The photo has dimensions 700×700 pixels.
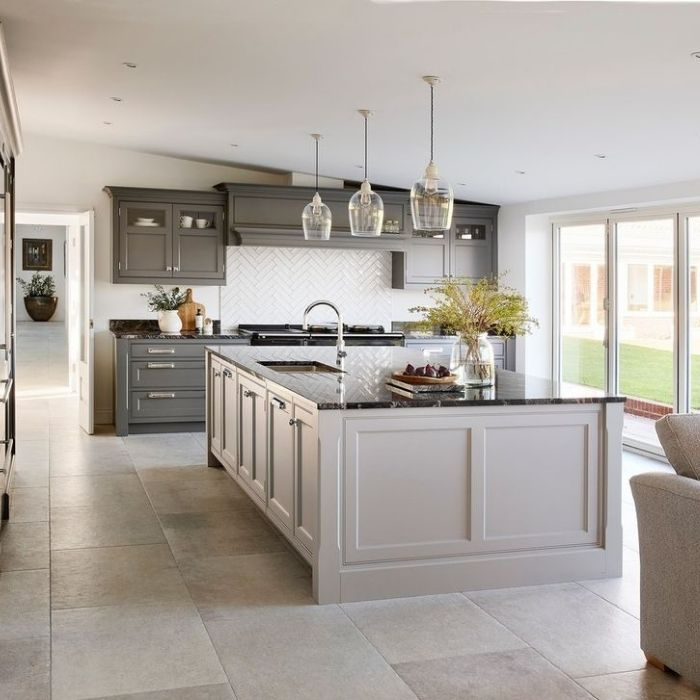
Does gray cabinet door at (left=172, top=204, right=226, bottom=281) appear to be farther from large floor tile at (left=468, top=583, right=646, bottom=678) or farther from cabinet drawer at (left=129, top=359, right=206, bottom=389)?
large floor tile at (left=468, top=583, right=646, bottom=678)

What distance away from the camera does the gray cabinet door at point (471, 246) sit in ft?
29.2

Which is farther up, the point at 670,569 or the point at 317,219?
the point at 317,219

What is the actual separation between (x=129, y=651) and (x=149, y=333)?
496cm

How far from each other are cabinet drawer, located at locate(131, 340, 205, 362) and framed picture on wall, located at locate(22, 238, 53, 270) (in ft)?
40.2

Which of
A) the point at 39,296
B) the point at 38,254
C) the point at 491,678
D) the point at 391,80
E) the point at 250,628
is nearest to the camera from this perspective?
the point at 491,678

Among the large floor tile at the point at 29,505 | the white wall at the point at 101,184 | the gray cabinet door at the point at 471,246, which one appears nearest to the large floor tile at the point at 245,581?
the large floor tile at the point at 29,505

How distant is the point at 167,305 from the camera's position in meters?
8.33

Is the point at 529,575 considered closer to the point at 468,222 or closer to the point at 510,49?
the point at 510,49

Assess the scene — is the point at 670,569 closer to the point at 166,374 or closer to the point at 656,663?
the point at 656,663

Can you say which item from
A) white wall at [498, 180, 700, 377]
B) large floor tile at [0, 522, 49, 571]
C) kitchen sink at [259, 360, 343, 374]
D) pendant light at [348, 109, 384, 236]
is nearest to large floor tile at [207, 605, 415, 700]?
large floor tile at [0, 522, 49, 571]

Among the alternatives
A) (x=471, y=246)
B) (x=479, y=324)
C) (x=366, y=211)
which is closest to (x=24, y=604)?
(x=479, y=324)

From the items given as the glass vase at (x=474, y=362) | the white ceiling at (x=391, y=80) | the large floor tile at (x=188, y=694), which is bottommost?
the large floor tile at (x=188, y=694)

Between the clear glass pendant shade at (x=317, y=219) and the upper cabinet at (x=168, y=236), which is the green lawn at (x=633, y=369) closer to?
the clear glass pendant shade at (x=317, y=219)

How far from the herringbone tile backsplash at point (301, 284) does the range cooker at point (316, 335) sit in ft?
0.60
